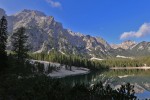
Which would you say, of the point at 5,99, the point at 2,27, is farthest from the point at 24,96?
the point at 2,27

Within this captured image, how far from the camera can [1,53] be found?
6525cm

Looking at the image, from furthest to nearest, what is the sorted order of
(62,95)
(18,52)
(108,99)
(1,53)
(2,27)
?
(18,52) < (2,27) < (1,53) < (108,99) < (62,95)

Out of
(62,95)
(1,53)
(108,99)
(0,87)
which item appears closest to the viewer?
(62,95)

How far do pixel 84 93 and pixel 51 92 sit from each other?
5.62 m

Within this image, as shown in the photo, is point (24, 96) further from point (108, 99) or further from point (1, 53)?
point (1, 53)

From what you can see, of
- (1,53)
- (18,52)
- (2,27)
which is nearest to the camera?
(1,53)

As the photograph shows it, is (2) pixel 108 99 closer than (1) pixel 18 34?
Yes

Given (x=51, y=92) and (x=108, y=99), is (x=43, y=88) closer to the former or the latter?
(x=51, y=92)

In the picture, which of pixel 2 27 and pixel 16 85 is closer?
pixel 16 85

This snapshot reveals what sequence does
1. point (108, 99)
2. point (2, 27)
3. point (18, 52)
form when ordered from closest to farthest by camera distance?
point (108, 99), point (2, 27), point (18, 52)

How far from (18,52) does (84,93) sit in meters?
63.9

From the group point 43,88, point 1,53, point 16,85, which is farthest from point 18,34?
point 43,88

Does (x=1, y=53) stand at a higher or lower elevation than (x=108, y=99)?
higher

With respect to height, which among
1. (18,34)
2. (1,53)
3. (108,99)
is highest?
(18,34)
